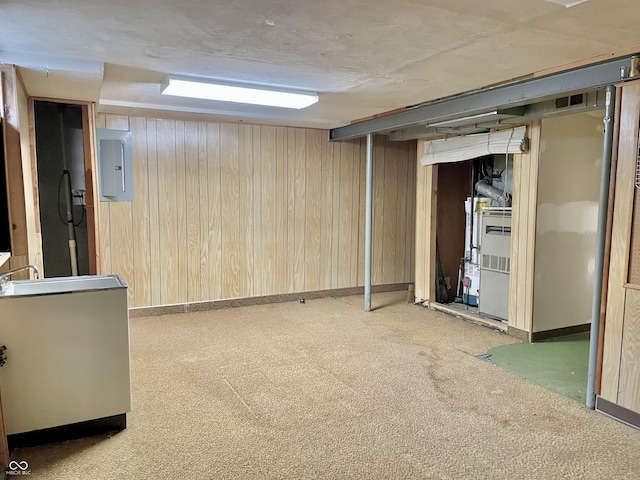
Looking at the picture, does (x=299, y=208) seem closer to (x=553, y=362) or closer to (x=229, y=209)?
(x=229, y=209)

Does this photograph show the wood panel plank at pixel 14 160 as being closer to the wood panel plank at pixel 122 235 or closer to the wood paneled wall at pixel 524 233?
the wood panel plank at pixel 122 235

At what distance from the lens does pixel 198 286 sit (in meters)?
5.31

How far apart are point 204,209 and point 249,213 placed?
535 millimetres

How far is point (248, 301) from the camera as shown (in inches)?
220

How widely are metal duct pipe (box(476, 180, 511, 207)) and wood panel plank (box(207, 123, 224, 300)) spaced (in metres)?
2.86

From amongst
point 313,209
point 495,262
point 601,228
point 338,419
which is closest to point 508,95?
point 601,228

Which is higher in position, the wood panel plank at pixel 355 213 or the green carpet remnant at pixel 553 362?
the wood panel plank at pixel 355 213

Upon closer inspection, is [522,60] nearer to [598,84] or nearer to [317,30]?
[598,84]

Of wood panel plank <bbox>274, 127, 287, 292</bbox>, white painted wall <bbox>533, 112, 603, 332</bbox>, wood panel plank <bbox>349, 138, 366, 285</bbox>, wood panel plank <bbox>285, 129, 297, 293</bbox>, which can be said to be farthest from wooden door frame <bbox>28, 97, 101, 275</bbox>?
white painted wall <bbox>533, 112, 603, 332</bbox>

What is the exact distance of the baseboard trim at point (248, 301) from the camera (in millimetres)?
5090

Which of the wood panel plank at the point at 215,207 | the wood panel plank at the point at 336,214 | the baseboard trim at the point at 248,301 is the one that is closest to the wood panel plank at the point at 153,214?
the baseboard trim at the point at 248,301

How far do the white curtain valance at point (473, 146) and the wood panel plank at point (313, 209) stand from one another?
1.31 meters

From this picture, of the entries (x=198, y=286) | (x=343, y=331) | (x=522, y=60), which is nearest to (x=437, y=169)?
(x=343, y=331)

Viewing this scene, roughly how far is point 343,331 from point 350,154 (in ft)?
8.30
